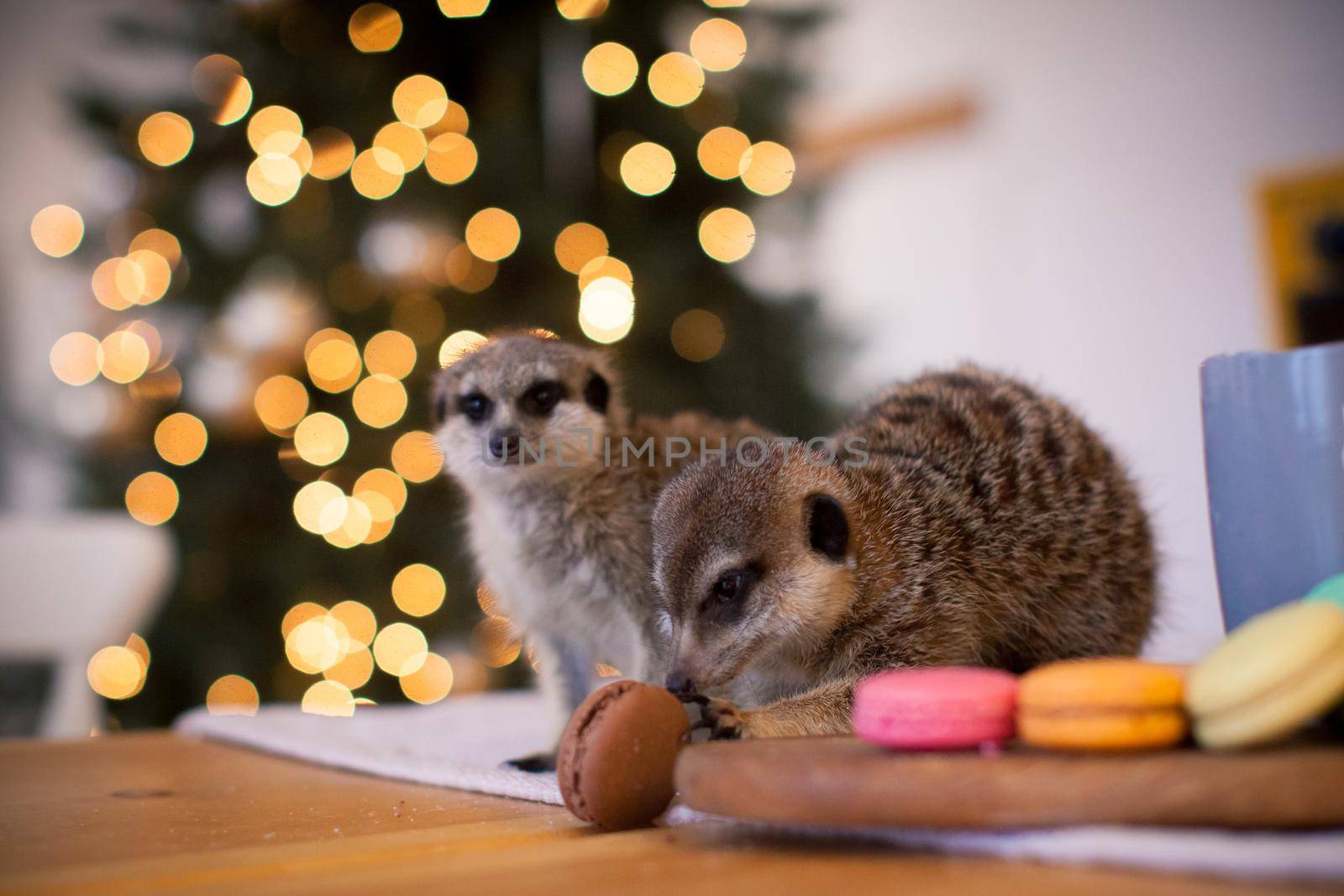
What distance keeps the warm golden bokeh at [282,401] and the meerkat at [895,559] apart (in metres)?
1.39

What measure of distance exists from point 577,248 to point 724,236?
12.1 inches

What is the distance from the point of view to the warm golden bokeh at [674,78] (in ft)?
7.07

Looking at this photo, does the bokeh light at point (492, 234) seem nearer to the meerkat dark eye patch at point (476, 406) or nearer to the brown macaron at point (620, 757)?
the meerkat dark eye patch at point (476, 406)

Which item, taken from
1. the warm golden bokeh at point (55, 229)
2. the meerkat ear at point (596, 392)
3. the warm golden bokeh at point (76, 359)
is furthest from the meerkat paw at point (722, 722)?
the warm golden bokeh at point (55, 229)

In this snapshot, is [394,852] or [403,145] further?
[403,145]

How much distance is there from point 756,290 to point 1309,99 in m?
2.04

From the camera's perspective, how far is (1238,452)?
0.67 meters

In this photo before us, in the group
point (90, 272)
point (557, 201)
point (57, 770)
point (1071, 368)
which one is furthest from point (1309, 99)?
point (57, 770)

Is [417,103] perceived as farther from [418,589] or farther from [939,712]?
[939,712]

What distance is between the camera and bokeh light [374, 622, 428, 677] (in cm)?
221

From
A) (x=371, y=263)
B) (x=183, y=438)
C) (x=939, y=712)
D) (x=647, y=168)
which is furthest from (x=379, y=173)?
(x=939, y=712)

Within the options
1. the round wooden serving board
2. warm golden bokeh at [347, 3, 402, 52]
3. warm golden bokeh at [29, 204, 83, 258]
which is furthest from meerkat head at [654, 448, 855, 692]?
warm golden bokeh at [29, 204, 83, 258]

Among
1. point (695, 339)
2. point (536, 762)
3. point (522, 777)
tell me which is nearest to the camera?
point (522, 777)

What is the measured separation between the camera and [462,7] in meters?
2.13
